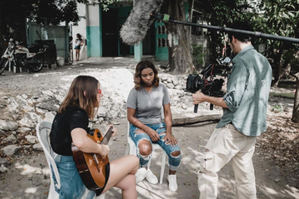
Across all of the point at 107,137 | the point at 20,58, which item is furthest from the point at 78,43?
the point at 107,137

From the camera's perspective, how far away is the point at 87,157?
2.14m

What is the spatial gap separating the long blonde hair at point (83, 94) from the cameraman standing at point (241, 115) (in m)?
0.95

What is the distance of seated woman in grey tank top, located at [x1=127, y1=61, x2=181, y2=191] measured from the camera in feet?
10.9

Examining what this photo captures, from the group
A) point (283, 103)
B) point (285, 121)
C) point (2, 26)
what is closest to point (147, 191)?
point (285, 121)

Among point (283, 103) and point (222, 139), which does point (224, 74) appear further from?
point (283, 103)

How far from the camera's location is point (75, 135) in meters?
2.05

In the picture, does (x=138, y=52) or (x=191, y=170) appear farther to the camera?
(x=138, y=52)

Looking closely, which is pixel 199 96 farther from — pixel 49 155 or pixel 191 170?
pixel 191 170

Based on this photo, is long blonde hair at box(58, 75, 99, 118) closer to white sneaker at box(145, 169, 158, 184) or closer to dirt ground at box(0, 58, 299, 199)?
dirt ground at box(0, 58, 299, 199)

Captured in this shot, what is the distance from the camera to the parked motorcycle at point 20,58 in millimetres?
9336

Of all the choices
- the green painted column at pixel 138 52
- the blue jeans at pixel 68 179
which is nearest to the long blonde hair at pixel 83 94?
the blue jeans at pixel 68 179

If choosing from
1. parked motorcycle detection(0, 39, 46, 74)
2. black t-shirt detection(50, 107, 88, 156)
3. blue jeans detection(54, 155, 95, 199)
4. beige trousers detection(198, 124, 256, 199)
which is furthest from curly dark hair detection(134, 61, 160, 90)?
parked motorcycle detection(0, 39, 46, 74)

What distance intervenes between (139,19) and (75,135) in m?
8.13

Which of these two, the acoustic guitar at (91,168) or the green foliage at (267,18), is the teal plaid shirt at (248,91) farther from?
the green foliage at (267,18)
